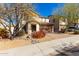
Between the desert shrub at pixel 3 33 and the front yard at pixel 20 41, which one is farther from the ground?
the desert shrub at pixel 3 33

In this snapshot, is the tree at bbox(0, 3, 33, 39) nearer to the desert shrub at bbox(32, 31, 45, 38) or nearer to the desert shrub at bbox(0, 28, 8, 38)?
the desert shrub at bbox(0, 28, 8, 38)

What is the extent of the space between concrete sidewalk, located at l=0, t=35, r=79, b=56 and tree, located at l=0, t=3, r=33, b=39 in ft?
0.69

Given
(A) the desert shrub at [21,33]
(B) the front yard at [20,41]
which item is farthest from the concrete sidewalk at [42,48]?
(A) the desert shrub at [21,33]

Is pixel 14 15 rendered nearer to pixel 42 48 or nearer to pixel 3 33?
pixel 3 33

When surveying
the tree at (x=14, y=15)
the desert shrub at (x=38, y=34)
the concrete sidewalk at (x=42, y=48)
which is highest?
Result: the tree at (x=14, y=15)

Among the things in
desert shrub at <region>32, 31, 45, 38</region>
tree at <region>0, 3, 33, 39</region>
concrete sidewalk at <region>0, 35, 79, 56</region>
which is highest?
tree at <region>0, 3, 33, 39</region>

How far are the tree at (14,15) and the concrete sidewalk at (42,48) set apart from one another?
21 centimetres

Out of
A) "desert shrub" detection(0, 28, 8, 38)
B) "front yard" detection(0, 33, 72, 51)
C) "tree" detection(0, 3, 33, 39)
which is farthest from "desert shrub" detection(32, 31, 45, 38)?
"desert shrub" detection(0, 28, 8, 38)

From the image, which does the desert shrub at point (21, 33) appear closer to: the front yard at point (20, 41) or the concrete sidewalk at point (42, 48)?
the front yard at point (20, 41)

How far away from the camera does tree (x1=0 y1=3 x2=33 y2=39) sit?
519cm

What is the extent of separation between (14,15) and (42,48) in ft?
1.70

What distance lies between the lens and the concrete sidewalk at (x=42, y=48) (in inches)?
203

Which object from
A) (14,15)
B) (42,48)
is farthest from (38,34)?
(14,15)

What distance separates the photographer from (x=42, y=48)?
5.19 metres
